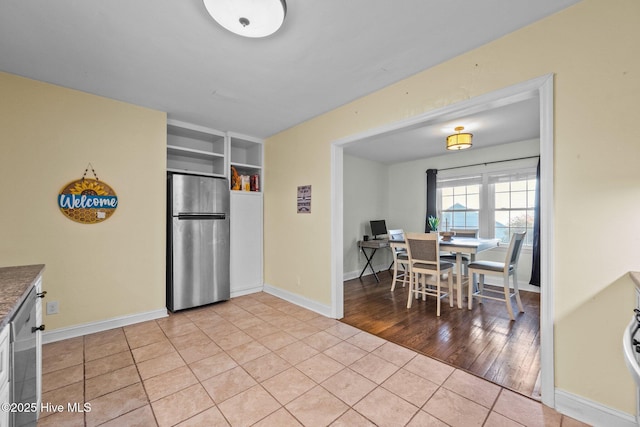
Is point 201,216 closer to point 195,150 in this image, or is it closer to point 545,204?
point 195,150

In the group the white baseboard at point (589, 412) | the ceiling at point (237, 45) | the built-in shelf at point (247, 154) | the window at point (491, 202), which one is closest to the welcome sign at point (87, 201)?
the ceiling at point (237, 45)

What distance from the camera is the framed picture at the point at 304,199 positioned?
3479 mm

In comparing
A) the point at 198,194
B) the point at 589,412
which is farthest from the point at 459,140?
the point at 198,194

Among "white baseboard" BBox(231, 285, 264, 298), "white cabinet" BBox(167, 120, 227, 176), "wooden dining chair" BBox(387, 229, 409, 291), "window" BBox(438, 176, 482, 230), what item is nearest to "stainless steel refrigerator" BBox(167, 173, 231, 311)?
"white baseboard" BBox(231, 285, 264, 298)

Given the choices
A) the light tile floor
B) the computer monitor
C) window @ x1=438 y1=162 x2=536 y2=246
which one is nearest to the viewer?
the light tile floor

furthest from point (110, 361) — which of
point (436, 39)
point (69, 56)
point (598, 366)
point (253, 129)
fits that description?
point (436, 39)

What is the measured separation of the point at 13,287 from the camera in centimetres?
128

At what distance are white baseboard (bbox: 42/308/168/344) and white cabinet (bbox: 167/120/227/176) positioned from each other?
1.85m

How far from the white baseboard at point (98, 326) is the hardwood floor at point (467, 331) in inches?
90.3

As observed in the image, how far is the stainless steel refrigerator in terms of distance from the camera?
3248 millimetres

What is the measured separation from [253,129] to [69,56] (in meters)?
2.02

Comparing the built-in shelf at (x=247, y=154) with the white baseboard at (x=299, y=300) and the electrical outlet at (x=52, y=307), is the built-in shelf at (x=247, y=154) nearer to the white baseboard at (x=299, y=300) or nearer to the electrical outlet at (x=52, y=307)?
the white baseboard at (x=299, y=300)

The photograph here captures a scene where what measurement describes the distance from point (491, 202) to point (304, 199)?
3586 mm

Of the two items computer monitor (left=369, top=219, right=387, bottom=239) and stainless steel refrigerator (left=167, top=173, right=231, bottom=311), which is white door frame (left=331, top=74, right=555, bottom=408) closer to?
stainless steel refrigerator (left=167, top=173, right=231, bottom=311)
